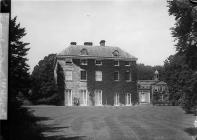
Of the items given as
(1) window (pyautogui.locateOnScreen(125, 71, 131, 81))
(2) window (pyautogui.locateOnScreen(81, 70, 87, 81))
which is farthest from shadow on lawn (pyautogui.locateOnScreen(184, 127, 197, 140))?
(1) window (pyautogui.locateOnScreen(125, 71, 131, 81))

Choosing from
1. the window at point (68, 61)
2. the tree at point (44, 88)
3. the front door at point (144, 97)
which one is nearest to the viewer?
the tree at point (44, 88)

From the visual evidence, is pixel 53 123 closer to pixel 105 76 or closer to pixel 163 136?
pixel 163 136

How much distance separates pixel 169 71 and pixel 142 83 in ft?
78.7

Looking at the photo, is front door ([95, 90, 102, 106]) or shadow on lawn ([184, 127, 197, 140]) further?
front door ([95, 90, 102, 106])

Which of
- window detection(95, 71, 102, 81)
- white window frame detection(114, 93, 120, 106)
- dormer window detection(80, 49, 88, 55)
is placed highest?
dormer window detection(80, 49, 88, 55)

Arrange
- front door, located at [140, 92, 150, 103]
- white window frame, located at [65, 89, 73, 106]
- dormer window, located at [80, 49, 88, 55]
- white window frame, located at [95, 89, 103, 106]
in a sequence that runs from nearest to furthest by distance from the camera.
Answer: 1. white window frame, located at [65, 89, 73, 106]
2. dormer window, located at [80, 49, 88, 55]
3. white window frame, located at [95, 89, 103, 106]
4. front door, located at [140, 92, 150, 103]

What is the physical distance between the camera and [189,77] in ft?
75.5

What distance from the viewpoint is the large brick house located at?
47.5 m

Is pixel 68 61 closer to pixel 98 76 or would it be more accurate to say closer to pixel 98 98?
pixel 98 76

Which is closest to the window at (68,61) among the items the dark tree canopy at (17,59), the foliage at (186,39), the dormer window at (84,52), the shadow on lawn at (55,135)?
the dormer window at (84,52)

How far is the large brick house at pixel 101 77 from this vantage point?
1870 inches

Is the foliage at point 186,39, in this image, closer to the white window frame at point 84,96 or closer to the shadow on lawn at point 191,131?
the shadow on lawn at point 191,131

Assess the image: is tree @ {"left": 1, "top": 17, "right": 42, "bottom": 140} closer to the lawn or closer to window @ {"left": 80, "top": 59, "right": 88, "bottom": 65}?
the lawn

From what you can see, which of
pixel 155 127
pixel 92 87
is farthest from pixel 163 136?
pixel 92 87
